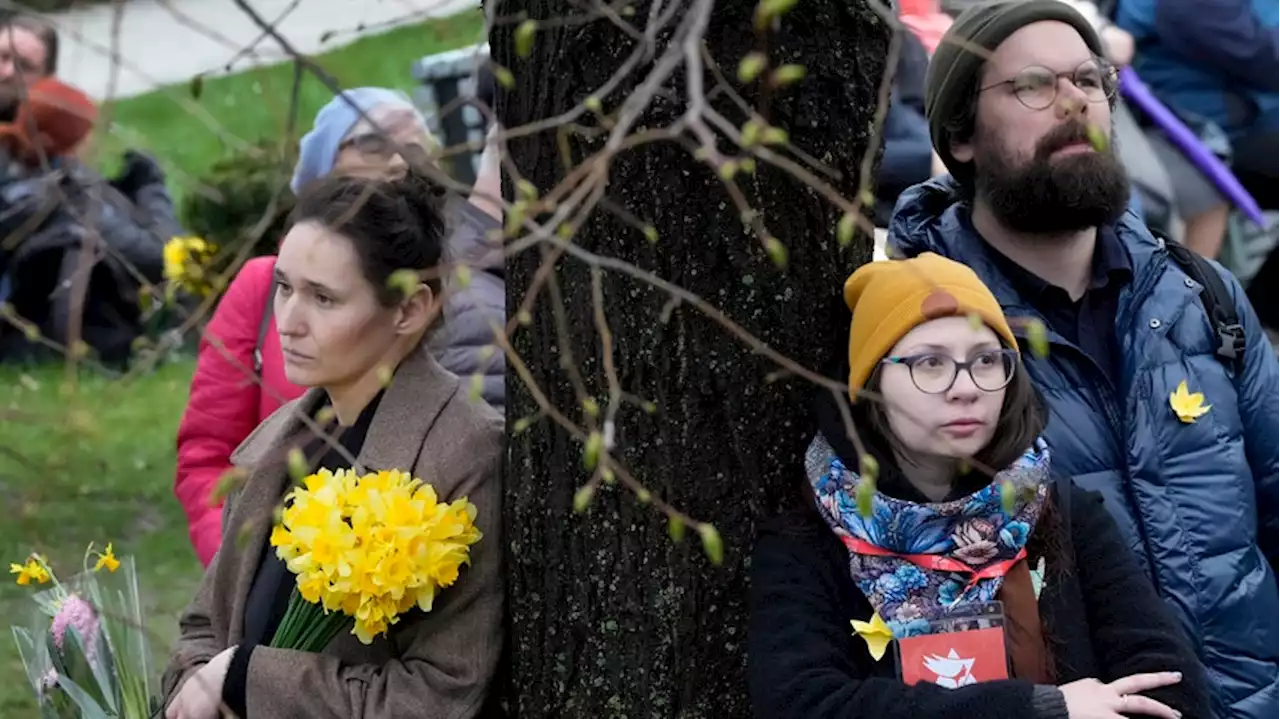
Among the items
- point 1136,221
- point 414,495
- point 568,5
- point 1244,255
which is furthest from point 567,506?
point 1244,255

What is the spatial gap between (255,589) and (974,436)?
1.22 metres

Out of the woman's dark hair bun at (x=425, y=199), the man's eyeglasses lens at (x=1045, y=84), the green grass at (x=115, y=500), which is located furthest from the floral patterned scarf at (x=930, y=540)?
the green grass at (x=115, y=500)

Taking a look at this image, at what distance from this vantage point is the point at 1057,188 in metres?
2.99

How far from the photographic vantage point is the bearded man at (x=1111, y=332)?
9.53 feet

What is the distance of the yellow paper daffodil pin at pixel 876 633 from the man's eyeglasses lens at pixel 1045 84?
39.2 inches

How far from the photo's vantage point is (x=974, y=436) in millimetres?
2574

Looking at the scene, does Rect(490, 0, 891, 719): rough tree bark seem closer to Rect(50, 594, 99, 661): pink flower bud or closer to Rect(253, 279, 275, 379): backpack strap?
Rect(50, 594, 99, 661): pink flower bud

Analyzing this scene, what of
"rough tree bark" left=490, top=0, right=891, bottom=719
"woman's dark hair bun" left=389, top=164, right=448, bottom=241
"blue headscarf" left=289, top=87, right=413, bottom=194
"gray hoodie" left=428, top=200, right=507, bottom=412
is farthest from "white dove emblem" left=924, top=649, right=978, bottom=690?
"blue headscarf" left=289, top=87, right=413, bottom=194

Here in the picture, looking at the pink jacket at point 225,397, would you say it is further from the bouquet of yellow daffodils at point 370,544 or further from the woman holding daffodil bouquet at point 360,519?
the bouquet of yellow daffodils at point 370,544

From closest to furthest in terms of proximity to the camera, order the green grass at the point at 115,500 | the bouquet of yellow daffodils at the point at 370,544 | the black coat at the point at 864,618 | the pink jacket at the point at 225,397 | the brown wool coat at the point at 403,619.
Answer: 1. the black coat at the point at 864,618
2. the bouquet of yellow daffodils at the point at 370,544
3. the brown wool coat at the point at 403,619
4. the pink jacket at the point at 225,397
5. the green grass at the point at 115,500

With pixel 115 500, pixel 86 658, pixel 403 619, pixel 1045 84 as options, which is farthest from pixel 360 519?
pixel 115 500

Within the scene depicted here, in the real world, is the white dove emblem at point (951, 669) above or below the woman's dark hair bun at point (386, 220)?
below

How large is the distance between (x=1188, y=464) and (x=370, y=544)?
1.29 meters

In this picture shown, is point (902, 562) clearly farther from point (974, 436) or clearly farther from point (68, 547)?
point (68, 547)
